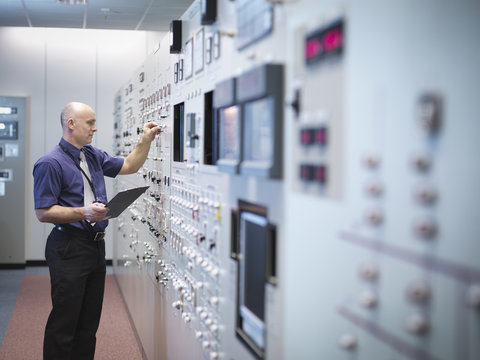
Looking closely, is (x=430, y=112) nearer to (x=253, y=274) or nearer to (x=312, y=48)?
(x=312, y=48)

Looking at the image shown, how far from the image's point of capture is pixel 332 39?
1.23 metres

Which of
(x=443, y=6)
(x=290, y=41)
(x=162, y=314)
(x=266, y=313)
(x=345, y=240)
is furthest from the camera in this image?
(x=162, y=314)

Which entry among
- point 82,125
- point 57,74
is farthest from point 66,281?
point 57,74

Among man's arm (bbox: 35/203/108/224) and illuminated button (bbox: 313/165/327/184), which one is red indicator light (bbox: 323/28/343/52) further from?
man's arm (bbox: 35/203/108/224)

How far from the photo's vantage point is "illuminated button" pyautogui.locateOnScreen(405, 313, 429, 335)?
3.19 feet

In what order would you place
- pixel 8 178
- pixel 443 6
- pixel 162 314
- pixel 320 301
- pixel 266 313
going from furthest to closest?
pixel 8 178 < pixel 162 314 < pixel 266 313 < pixel 320 301 < pixel 443 6

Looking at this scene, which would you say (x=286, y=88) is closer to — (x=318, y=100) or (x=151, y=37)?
(x=318, y=100)

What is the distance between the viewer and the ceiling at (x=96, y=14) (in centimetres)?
650

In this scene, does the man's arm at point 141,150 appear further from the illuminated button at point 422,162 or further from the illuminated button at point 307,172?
the illuminated button at point 422,162

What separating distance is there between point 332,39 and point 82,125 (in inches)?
101

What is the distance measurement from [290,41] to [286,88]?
4.5 inches

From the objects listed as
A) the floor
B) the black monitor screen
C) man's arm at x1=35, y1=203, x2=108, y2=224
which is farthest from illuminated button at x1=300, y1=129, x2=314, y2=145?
the floor

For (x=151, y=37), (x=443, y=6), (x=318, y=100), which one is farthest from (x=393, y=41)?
(x=151, y=37)

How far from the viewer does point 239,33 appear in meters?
1.88
